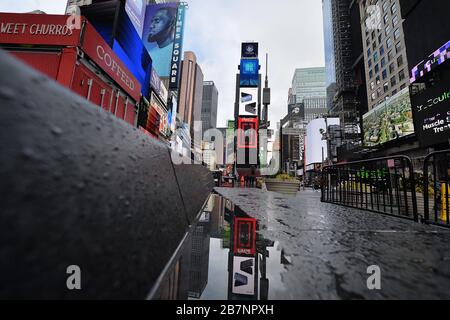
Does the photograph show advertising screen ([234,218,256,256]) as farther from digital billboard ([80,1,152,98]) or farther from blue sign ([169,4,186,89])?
blue sign ([169,4,186,89])

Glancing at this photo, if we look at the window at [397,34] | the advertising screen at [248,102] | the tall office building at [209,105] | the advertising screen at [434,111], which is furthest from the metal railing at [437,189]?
the tall office building at [209,105]

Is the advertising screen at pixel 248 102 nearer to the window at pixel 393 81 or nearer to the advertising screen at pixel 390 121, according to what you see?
the advertising screen at pixel 390 121

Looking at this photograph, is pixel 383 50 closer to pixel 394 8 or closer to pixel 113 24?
pixel 394 8

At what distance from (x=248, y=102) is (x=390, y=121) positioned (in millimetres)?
19465

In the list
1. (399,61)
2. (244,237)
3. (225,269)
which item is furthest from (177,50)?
(399,61)

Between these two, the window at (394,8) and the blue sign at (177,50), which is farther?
the window at (394,8)

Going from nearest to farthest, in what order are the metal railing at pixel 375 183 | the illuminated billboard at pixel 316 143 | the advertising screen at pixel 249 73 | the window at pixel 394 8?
1. the metal railing at pixel 375 183
2. the advertising screen at pixel 249 73
3. the window at pixel 394 8
4. the illuminated billboard at pixel 316 143

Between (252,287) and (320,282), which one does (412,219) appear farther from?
(252,287)

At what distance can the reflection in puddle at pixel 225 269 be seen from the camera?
77 cm

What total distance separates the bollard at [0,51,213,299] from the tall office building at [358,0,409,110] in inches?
1595

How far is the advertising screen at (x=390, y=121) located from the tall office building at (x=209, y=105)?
82761mm
